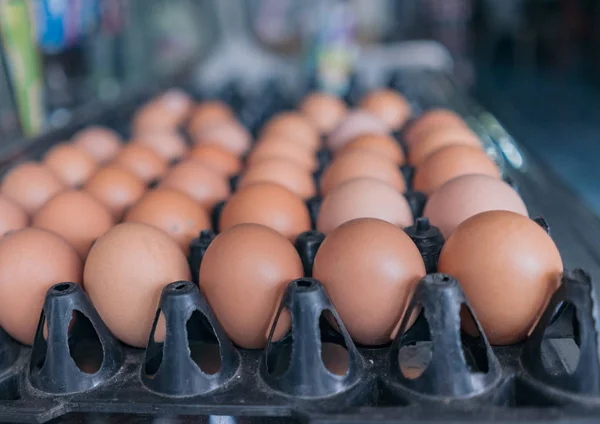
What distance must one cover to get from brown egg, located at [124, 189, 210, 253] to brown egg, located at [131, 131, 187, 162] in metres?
0.50

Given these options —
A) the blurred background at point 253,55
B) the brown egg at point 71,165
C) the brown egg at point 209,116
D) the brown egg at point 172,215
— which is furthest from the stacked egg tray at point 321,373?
the brown egg at point 209,116

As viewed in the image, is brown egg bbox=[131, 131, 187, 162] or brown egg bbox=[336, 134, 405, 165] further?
brown egg bbox=[131, 131, 187, 162]

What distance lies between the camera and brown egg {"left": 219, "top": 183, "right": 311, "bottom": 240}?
104 cm

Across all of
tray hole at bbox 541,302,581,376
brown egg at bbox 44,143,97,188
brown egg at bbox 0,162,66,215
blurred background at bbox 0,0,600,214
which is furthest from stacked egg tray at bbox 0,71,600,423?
blurred background at bbox 0,0,600,214

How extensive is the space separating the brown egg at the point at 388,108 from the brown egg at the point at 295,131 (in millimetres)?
237

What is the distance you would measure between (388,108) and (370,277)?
1191mm

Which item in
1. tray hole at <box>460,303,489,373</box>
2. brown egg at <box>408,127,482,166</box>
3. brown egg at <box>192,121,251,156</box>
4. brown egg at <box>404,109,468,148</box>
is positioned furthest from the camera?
brown egg at <box>192,121,251,156</box>

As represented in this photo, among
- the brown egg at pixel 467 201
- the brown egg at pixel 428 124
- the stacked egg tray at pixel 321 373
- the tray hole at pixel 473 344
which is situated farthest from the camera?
the brown egg at pixel 428 124

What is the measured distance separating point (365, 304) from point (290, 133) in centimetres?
91

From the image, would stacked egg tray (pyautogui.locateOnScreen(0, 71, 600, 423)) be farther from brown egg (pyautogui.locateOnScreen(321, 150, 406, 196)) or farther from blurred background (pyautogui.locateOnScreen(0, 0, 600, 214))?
blurred background (pyautogui.locateOnScreen(0, 0, 600, 214))

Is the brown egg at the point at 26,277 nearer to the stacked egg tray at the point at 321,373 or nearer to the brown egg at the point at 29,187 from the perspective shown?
the stacked egg tray at the point at 321,373

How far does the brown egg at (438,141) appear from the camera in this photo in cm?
139

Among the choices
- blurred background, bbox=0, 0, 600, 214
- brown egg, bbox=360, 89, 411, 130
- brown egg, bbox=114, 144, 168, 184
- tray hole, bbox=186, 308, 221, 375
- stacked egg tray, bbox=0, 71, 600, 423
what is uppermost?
stacked egg tray, bbox=0, 71, 600, 423

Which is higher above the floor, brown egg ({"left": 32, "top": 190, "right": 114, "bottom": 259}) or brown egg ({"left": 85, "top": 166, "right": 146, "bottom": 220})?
brown egg ({"left": 32, "top": 190, "right": 114, "bottom": 259})
